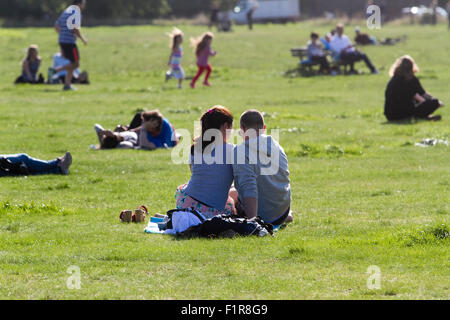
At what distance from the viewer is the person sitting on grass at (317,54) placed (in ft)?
96.6

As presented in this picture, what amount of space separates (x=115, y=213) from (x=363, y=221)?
9.01 feet

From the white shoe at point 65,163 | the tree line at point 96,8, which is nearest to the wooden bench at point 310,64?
the white shoe at point 65,163

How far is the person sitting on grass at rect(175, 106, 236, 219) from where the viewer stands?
827 centimetres

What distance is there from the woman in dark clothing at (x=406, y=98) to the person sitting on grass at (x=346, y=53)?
11532mm

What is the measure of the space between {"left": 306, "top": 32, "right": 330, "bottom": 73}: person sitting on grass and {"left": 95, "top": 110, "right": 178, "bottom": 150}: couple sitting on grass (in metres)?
15.8

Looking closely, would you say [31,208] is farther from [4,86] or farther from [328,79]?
[328,79]

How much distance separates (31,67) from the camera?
82.5 feet

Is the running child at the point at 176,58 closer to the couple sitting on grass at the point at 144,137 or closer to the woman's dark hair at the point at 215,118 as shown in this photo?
the couple sitting on grass at the point at 144,137

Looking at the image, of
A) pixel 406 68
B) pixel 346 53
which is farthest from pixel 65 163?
pixel 346 53

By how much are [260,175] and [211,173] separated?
0.51 meters

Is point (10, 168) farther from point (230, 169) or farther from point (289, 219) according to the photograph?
point (289, 219)

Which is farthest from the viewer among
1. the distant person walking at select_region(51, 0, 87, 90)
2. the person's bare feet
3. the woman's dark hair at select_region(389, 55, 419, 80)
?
the distant person walking at select_region(51, 0, 87, 90)

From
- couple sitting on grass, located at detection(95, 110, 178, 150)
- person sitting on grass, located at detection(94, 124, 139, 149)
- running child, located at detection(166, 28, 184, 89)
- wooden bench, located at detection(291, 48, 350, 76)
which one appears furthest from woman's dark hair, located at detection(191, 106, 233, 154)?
wooden bench, located at detection(291, 48, 350, 76)

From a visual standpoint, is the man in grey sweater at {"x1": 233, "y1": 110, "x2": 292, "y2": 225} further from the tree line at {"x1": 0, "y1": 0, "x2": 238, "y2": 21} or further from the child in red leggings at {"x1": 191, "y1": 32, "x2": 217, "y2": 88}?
the tree line at {"x1": 0, "y1": 0, "x2": 238, "y2": 21}
